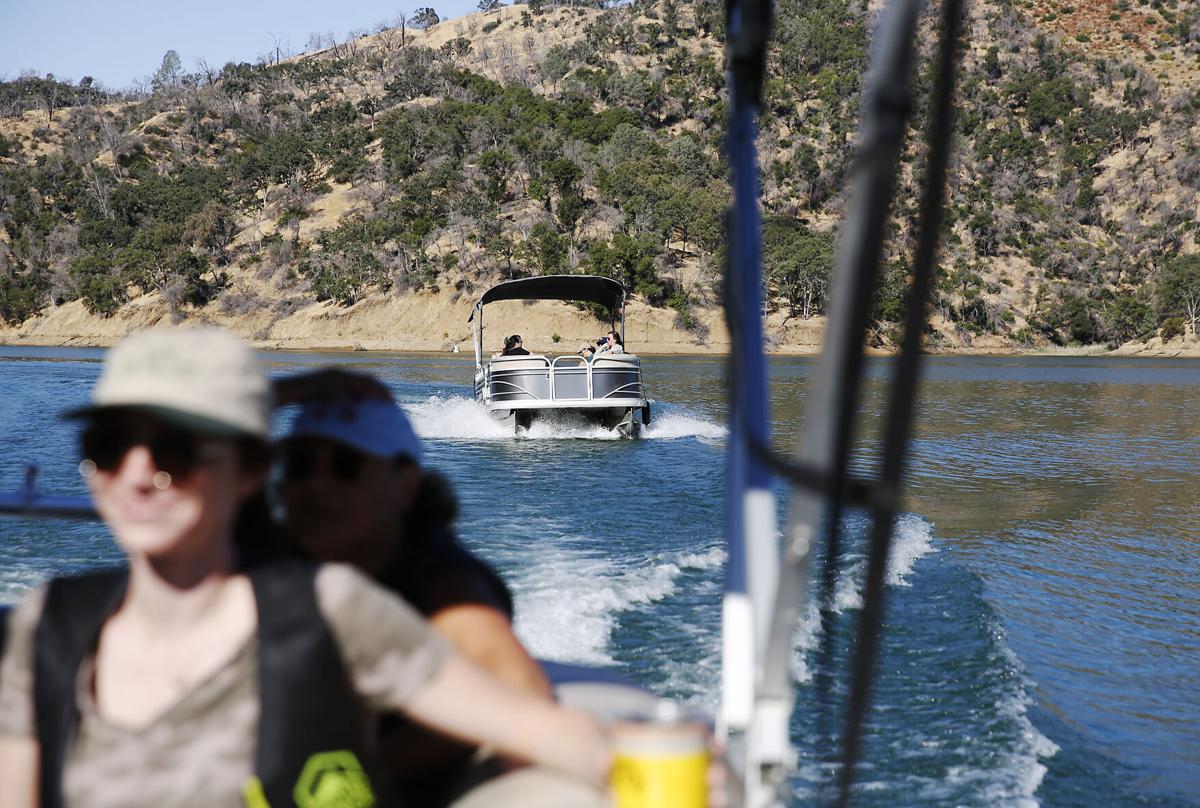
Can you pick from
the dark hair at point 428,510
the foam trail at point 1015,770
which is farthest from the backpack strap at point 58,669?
the foam trail at point 1015,770

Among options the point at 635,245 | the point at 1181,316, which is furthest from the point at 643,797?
the point at 1181,316

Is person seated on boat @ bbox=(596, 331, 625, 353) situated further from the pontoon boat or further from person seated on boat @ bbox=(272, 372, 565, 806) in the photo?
person seated on boat @ bbox=(272, 372, 565, 806)

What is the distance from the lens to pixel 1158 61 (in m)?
102

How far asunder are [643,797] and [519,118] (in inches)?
3155

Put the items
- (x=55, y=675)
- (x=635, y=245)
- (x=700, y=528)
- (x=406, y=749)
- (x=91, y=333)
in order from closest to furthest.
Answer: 1. (x=55, y=675)
2. (x=406, y=749)
3. (x=700, y=528)
4. (x=635, y=245)
5. (x=91, y=333)

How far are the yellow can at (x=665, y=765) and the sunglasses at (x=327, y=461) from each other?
874mm

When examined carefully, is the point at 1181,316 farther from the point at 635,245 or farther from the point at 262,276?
the point at 262,276

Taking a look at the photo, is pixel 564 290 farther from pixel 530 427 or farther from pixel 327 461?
pixel 327 461

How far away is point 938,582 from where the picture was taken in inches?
377

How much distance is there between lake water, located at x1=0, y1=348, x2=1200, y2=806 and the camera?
5789 mm

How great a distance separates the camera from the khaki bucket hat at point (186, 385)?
65.5 inches

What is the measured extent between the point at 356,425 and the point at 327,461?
0.31ft

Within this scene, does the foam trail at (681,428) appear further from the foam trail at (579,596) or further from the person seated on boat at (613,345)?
the foam trail at (579,596)

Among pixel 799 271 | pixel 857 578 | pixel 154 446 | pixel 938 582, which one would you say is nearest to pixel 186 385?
pixel 154 446
